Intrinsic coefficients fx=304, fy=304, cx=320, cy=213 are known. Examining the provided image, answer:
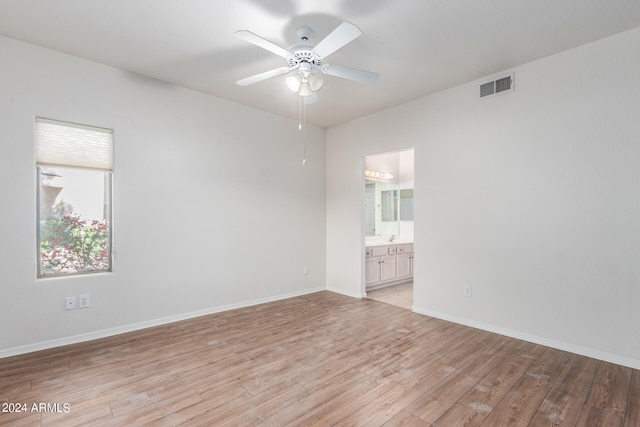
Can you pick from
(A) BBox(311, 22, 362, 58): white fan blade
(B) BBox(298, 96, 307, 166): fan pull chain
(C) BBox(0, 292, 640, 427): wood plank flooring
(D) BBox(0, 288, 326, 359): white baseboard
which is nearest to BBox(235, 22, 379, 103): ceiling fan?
(A) BBox(311, 22, 362, 58): white fan blade

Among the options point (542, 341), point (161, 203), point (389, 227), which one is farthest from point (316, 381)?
point (389, 227)

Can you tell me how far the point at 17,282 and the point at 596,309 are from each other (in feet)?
17.0

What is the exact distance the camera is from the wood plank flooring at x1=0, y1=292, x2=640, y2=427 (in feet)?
6.28

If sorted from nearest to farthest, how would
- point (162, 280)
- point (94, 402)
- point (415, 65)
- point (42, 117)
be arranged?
point (94, 402)
point (42, 117)
point (415, 65)
point (162, 280)

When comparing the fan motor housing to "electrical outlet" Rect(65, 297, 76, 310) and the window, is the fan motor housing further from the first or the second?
"electrical outlet" Rect(65, 297, 76, 310)

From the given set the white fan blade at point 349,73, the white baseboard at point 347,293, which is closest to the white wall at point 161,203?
the white baseboard at point 347,293

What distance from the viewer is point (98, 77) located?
3.14m

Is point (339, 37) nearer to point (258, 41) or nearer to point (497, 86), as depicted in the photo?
point (258, 41)

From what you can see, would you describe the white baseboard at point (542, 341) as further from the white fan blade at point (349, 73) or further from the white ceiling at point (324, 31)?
the white fan blade at point (349, 73)

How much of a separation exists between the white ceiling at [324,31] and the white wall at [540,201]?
368mm

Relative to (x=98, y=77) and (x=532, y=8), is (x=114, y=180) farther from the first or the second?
(x=532, y=8)

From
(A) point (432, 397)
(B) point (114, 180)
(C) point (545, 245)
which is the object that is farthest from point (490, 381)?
(B) point (114, 180)

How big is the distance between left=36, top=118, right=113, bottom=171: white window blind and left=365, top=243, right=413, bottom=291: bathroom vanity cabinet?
3.72 metres

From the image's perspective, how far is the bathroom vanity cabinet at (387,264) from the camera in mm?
5074
